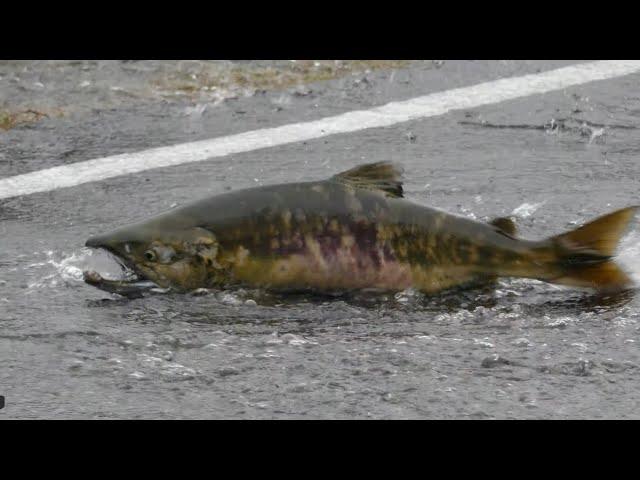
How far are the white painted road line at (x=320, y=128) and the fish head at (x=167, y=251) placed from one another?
1.90 metres

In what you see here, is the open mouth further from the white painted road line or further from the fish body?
the white painted road line

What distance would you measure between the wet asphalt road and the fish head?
0.12 metres

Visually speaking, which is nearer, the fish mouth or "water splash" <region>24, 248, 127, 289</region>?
the fish mouth

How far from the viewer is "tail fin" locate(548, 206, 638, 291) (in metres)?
6.08

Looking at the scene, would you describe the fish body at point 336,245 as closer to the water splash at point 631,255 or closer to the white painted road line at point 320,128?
the water splash at point 631,255

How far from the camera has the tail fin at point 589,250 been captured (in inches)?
239

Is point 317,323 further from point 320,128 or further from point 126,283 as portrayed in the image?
point 320,128

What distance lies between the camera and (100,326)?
5914 mm

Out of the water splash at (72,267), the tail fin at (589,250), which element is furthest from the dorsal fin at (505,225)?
the water splash at (72,267)

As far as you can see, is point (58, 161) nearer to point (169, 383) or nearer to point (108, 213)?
point (108, 213)

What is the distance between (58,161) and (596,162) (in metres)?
2.72

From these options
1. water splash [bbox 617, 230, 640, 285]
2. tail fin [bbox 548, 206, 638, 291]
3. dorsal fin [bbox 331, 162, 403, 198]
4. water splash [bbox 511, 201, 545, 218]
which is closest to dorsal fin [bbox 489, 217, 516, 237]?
tail fin [bbox 548, 206, 638, 291]

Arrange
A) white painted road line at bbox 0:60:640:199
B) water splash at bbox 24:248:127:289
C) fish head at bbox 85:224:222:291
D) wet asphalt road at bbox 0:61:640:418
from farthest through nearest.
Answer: white painted road line at bbox 0:60:640:199
water splash at bbox 24:248:127:289
fish head at bbox 85:224:222:291
wet asphalt road at bbox 0:61:640:418

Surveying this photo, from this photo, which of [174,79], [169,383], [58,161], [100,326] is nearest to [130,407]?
[169,383]
